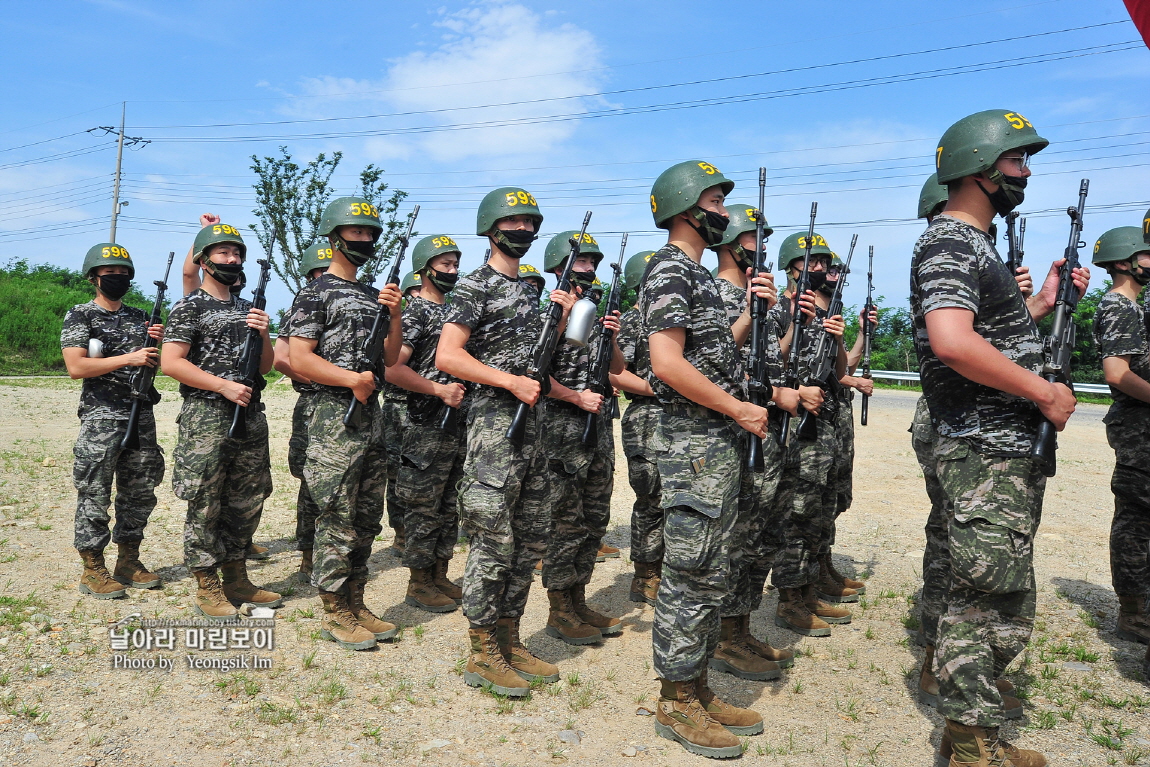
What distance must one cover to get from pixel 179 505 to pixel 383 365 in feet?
17.4

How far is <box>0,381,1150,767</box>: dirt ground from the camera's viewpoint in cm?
401

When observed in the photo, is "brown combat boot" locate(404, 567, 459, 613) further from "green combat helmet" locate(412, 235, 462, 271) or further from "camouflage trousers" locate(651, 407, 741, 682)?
"green combat helmet" locate(412, 235, 462, 271)

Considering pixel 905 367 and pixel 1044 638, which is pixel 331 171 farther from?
pixel 1044 638

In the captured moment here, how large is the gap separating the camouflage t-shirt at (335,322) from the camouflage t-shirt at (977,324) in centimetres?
364

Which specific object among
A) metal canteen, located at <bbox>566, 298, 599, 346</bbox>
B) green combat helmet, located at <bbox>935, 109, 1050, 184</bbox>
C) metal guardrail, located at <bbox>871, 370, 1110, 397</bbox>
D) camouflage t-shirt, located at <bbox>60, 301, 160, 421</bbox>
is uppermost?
metal guardrail, located at <bbox>871, 370, 1110, 397</bbox>

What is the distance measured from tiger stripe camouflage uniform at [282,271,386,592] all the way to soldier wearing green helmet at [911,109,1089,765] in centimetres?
367

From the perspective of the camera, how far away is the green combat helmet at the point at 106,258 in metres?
6.71

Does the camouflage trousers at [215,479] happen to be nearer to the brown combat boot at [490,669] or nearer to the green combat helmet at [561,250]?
the brown combat boot at [490,669]

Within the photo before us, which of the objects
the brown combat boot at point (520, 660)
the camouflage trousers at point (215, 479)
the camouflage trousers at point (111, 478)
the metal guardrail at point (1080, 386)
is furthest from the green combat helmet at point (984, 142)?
the metal guardrail at point (1080, 386)

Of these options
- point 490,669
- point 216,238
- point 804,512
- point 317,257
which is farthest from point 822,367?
point 317,257

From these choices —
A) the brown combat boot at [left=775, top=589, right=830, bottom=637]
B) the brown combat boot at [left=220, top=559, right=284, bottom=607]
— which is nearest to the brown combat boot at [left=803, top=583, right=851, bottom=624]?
the brown combat boot at [left=775, top=589, right=830, bottom=637]

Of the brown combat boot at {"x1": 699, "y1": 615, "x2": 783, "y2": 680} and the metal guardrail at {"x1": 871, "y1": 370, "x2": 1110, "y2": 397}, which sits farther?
the metal guardrail at {"x1": 871, "y1": 370, "x2": 1110, "y2": 397}

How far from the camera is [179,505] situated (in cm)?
966

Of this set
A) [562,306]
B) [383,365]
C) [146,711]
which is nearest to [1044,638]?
[562,306]
